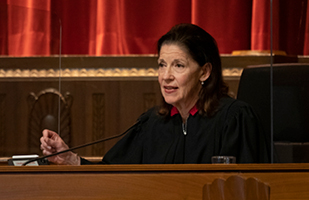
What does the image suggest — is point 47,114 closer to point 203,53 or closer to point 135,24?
point 135,24

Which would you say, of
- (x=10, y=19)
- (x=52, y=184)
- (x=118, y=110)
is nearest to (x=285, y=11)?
(x=118, y=110)

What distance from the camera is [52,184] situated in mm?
888

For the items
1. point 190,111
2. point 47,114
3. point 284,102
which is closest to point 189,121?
point 190,111

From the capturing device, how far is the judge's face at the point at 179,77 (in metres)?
1.68

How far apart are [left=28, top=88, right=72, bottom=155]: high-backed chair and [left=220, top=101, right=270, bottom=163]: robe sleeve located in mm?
981

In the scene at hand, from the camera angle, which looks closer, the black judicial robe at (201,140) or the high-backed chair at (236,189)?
the high-backed chair at (236,189)

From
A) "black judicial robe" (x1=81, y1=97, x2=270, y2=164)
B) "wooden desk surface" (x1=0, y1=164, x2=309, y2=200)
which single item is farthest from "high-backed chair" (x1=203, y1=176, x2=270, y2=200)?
"black judicial robe" (x1=81, y1=97, x2=270, y2=164)

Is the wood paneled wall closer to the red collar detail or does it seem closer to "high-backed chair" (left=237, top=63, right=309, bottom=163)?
"high-backed chair" (left=237, top=63, right=309, bottom=163)

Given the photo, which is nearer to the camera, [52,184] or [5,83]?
[52,184]

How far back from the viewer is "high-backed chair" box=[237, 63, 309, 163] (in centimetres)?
182

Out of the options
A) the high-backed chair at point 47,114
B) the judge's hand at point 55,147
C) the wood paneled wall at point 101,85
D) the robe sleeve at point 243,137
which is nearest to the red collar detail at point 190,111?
the robe sleeve at point 243,137

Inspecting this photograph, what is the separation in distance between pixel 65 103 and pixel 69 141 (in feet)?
0.61

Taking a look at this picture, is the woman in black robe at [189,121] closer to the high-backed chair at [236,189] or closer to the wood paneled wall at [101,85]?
the wood paneled wall at [101,85]

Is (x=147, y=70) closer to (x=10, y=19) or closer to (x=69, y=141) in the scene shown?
(x=69, y=141)
